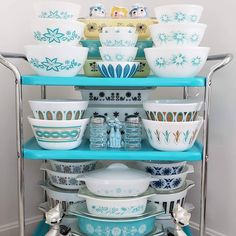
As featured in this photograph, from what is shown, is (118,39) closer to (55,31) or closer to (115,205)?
(55,31)

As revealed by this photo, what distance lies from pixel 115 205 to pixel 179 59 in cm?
44

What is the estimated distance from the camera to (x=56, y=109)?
3.65 ft

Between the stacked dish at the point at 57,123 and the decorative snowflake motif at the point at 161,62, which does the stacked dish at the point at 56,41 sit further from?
the decorative snowflake motif at the point at 161,62

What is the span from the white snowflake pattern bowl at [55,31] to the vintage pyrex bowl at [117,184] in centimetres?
39

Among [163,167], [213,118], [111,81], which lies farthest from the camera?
[213,118]

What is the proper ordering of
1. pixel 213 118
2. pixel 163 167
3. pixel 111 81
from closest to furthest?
pixel 111 81
pixel 163 167
pixel 213 118

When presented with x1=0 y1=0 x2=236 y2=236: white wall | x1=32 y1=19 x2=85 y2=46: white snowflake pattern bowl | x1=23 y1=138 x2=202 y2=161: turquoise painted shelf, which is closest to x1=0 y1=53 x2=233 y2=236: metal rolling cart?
x1=23 y1=138 x2=202 y2=161: turquoise painted shelf

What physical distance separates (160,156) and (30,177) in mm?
591

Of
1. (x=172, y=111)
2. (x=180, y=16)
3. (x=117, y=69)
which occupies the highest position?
(x=180, y=16)

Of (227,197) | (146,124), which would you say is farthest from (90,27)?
(227,197)

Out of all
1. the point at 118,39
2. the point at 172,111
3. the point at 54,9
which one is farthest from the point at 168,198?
the point at 54,9

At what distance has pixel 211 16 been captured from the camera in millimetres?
1364

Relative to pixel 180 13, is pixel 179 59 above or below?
below

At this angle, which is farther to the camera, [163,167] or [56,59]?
[163,167]
